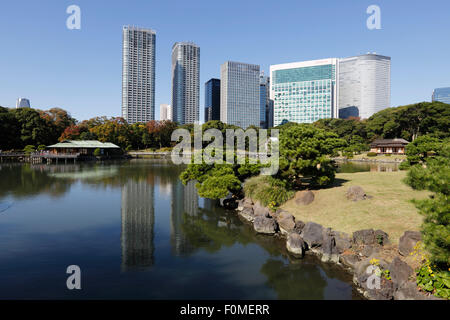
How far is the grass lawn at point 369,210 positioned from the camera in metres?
11.2

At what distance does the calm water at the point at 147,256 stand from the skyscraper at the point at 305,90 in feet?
397

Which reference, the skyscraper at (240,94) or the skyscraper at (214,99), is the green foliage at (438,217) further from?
the skyscraper at (214,99)

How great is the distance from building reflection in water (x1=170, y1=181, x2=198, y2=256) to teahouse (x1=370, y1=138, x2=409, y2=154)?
4794 centimetres

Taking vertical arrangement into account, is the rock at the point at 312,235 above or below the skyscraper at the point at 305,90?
below

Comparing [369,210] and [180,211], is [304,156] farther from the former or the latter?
[180,211]

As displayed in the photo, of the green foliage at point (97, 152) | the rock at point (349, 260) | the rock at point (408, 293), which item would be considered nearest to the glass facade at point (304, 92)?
the green foliage at point (97, 152)

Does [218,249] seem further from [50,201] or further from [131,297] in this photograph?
[50,201]

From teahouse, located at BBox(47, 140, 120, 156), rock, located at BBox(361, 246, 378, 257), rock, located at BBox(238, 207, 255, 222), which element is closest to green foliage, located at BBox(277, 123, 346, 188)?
rock, located at BBox(238, 207, 255, 222)

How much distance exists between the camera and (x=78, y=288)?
8695 millimetres

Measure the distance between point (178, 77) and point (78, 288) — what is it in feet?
484

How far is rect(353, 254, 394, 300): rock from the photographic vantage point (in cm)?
775

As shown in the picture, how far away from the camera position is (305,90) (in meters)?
132

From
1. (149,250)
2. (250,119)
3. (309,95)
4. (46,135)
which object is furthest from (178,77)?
(149,250)

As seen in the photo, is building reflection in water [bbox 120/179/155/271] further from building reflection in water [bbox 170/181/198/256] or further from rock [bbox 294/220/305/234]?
rock [bbox 294/220/305/234]
